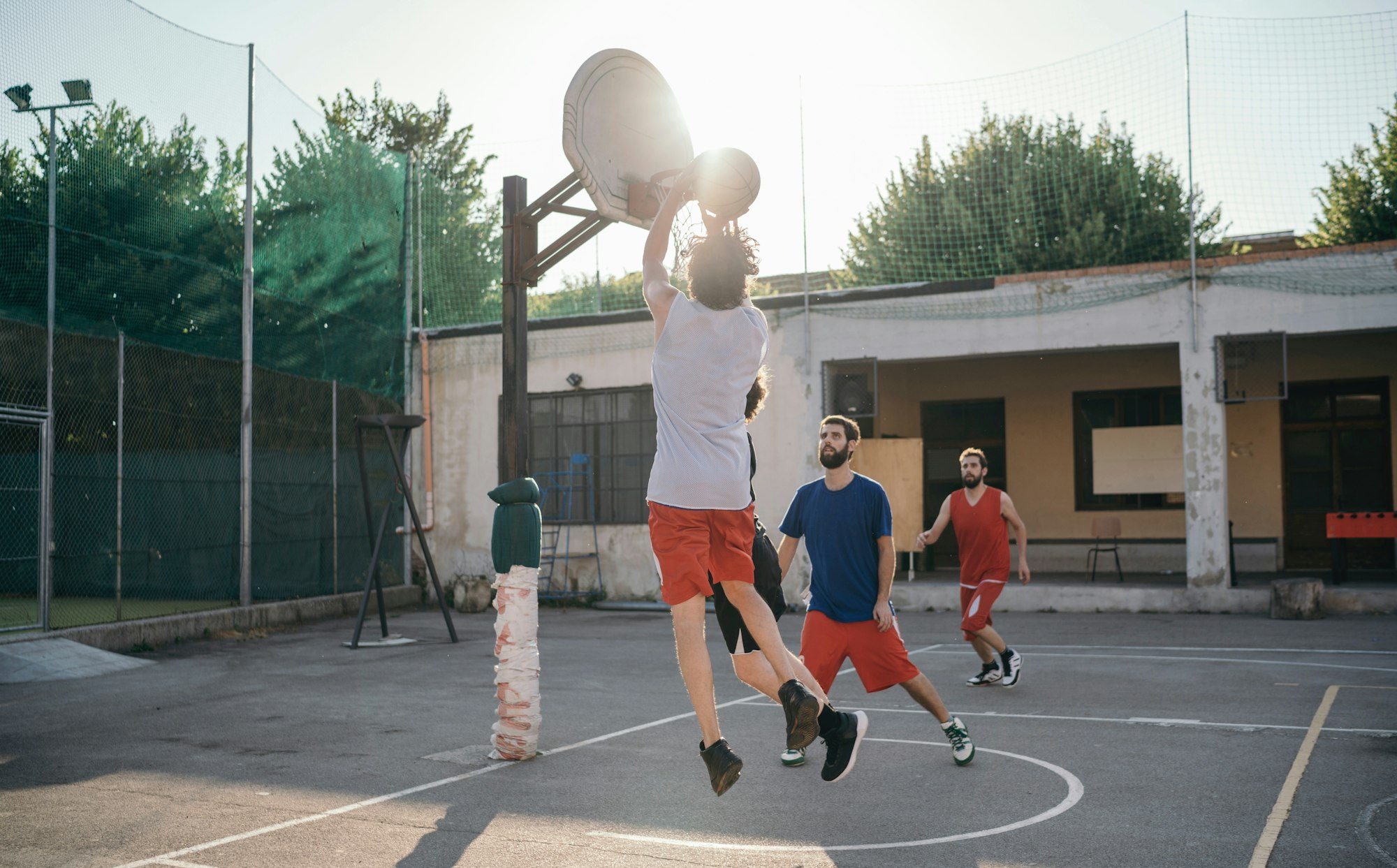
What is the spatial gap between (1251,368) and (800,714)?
16764 millimetres

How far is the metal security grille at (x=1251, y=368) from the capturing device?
14.9 metres

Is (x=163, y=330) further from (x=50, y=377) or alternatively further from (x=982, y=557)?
(x=982, y=557)

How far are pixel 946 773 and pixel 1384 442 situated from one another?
15739 mm

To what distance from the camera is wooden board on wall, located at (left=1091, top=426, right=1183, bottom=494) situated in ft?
59.1

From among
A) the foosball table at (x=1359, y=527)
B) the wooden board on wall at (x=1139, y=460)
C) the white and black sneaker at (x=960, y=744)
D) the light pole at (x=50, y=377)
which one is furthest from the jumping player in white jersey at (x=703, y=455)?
the wooden board on wall at (x=1139, y=460)

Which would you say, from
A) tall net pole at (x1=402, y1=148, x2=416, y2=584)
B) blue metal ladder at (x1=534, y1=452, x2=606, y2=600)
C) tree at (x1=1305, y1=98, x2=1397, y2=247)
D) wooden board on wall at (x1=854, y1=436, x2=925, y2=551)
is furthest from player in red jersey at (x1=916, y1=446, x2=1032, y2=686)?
tree at (x1=1305, y1=98, x2=1397, y2=247)

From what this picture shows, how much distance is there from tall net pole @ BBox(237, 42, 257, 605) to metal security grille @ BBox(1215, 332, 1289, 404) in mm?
12363

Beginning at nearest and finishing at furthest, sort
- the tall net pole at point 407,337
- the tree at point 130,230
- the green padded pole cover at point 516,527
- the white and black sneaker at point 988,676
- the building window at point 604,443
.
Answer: the green padded pole cover at point 516,527, the white and black sneaker at point 988,676, the tree at point 130,230, the building window at point 604,443, the tall net pole at point 407,337

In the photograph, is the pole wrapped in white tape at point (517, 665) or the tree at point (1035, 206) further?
the tree at point (1035, 206)

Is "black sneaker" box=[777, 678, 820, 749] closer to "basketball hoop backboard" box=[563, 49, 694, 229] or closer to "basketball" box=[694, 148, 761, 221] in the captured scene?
"basketball" box=[694, 148, 761, 221]

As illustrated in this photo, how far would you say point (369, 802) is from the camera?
5586 millimetres

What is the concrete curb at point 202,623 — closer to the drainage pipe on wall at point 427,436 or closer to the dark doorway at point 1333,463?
the drainage pipe on wall at point 427,436

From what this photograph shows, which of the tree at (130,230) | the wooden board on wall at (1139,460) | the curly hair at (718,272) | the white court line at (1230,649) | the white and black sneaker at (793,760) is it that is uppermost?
the tree at (130,230)

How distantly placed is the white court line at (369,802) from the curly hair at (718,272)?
10.1ft
